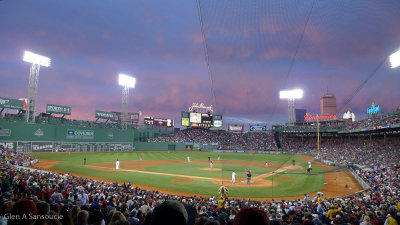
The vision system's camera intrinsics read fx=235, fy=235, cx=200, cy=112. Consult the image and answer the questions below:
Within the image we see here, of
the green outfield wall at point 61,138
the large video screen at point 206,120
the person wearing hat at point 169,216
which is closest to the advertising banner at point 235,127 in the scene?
the large video screen at point 206,120

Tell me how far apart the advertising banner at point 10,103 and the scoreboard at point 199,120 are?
4540 cm

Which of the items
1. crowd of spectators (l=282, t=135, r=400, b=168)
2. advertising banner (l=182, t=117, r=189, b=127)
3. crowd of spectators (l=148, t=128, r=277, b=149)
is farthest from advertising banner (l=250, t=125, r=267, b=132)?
advertising banner (l=182, t=117, r=189, b=127)

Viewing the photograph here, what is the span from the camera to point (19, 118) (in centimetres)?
4525

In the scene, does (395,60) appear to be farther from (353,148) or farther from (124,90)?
(124,90)

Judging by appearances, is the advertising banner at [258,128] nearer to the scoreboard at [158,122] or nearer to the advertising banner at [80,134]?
the scoreboard at [158,122]

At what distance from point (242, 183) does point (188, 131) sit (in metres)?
61.8

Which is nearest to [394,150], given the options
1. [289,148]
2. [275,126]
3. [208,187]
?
[208,187]

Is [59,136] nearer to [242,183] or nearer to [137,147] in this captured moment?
[137,147]

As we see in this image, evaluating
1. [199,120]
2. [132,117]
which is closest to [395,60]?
[199,120]

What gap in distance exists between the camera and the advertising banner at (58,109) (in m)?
52.3

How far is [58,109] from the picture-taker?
54344 mm

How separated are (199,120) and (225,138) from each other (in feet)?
36.2

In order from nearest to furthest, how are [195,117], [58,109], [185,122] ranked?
[58,109] → [185,122] → [195,117]

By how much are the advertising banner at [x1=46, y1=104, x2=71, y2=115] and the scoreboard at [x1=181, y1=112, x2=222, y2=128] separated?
3600 centimetres
